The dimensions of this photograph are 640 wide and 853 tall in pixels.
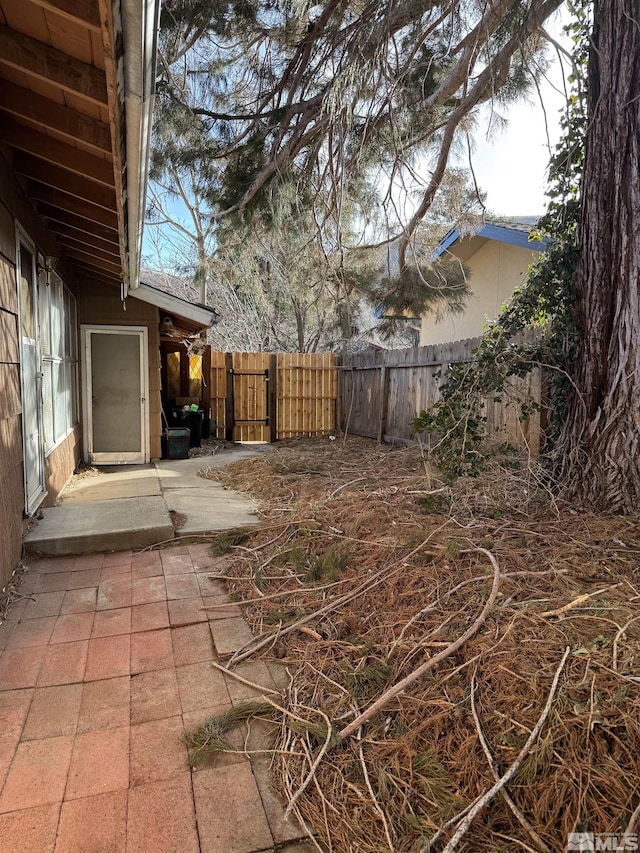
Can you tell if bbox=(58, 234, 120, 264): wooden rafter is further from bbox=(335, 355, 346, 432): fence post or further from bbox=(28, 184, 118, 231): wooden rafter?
bbox=(335, 355, 346, 432): fence post

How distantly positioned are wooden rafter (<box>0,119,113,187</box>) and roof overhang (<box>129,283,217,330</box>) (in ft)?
10.8

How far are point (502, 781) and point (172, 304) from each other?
6.48m

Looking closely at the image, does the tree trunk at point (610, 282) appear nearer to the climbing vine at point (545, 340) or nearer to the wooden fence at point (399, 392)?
the climbing vine at point (545, 340)

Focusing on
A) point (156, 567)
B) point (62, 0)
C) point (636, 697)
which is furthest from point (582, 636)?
point (62, 0)

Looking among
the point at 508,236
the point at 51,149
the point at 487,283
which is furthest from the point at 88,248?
the point at 487,283

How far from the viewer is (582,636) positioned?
191 centimetres

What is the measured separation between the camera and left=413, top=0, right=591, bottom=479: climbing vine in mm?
3432

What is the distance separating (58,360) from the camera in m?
5.22

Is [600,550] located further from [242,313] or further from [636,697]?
[242,313]

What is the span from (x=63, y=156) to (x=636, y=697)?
3.90 meters

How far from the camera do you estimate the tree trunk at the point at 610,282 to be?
2.99m

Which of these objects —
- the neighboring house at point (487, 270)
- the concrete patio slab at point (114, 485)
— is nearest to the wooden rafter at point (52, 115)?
the concrete patio slab at point (114, 485)

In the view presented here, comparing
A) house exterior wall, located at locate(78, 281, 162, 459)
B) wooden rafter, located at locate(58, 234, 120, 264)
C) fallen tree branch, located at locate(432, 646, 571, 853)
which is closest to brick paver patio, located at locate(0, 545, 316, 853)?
fallen tree branch, located at locate(432, 646, 571, 853)

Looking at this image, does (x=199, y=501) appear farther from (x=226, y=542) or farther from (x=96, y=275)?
(x=96, y=275)
